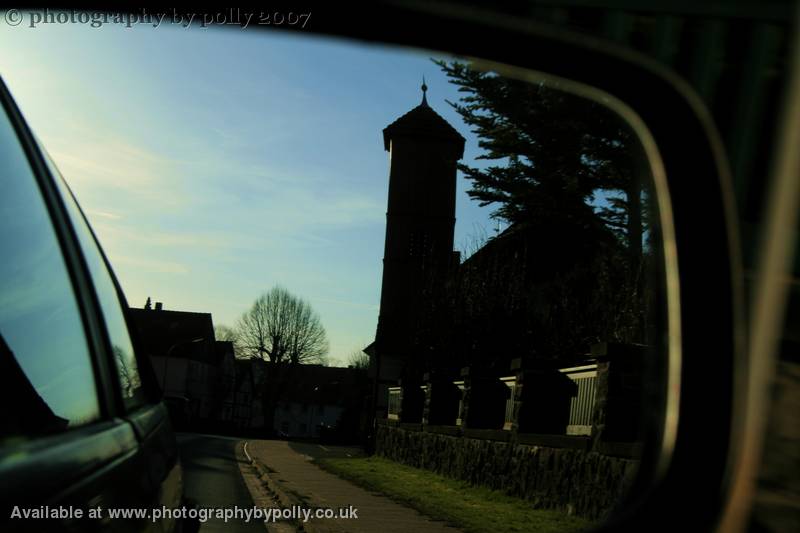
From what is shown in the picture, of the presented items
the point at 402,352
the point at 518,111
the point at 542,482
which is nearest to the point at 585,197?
the point at 518,111

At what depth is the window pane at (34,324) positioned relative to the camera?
1.75m

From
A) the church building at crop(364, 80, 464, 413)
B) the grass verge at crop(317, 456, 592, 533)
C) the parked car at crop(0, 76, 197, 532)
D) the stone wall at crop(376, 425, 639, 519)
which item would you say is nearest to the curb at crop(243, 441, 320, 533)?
the grass verge at crop(317, 456, 592, 533)

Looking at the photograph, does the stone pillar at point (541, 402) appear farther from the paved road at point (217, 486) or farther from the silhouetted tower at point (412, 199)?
the silhouetted tower at point (412, 199)

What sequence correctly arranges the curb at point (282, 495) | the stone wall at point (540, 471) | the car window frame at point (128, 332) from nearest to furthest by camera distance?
1. the car window frame at point (128, 332)
2. the stone wall at point (540, 471)
3. the curb at point (282, 495)

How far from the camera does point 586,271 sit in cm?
1873

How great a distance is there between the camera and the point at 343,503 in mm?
12711

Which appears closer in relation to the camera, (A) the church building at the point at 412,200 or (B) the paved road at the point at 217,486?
(B) the paved road at the point at 217,486

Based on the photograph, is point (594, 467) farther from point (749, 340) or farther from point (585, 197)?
point (749, 340)

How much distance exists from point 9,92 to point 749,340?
60.3 inches

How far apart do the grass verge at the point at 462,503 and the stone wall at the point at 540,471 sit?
154 mm

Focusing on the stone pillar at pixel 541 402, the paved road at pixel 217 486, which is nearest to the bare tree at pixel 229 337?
the paved road at pixel 217 486

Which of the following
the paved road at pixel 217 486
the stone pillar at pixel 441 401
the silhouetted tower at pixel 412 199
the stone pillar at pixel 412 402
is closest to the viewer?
the paved road at pixel 217 486

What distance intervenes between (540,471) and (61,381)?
10.8m

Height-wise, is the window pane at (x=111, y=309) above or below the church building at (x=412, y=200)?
below
